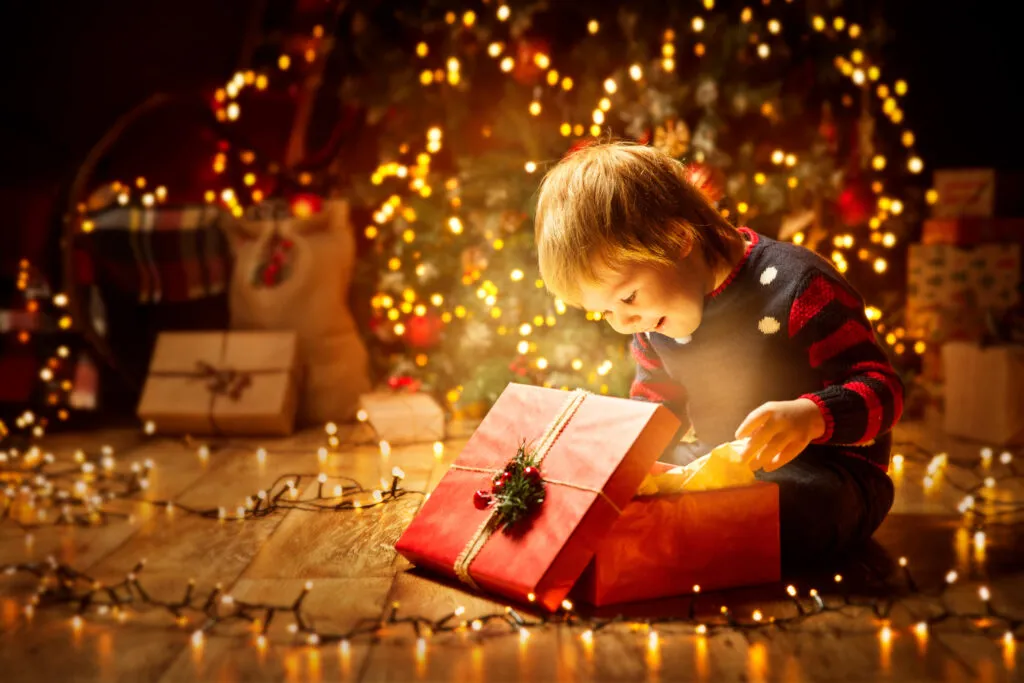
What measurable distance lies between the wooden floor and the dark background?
6.27 feet

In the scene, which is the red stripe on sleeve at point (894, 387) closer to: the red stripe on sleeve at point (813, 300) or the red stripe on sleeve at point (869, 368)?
the red stripe on sleeve at point (869, 368)

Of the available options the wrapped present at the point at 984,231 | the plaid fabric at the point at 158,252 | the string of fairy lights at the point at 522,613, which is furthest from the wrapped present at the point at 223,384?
the wrapped present at the point at 984,231

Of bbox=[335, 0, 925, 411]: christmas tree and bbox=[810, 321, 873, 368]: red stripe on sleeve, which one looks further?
bbox=[335, 0, 925, 411]: christmas tree

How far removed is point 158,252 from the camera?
2961 mm

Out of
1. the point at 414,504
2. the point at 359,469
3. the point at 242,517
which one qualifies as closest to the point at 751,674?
the point at 414,504

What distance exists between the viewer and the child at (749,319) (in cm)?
144

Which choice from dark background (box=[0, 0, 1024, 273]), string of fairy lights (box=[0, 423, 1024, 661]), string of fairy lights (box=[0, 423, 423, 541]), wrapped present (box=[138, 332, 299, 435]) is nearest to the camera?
string of fairy lights (box=[0, 423, 1024, 661])

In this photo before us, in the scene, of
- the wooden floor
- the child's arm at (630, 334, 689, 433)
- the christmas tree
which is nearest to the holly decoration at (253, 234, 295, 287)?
the christmas tree

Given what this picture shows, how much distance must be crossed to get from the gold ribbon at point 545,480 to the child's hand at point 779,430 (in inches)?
9.7

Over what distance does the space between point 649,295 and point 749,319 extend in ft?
0.69

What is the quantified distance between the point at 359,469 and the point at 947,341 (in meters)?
1.78

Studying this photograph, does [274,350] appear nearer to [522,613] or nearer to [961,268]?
[522,613]

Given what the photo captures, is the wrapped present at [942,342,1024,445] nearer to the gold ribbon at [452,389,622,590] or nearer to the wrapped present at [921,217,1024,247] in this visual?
the wrapped present at [921,217,1024,247]

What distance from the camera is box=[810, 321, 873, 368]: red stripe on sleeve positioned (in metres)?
1.51
